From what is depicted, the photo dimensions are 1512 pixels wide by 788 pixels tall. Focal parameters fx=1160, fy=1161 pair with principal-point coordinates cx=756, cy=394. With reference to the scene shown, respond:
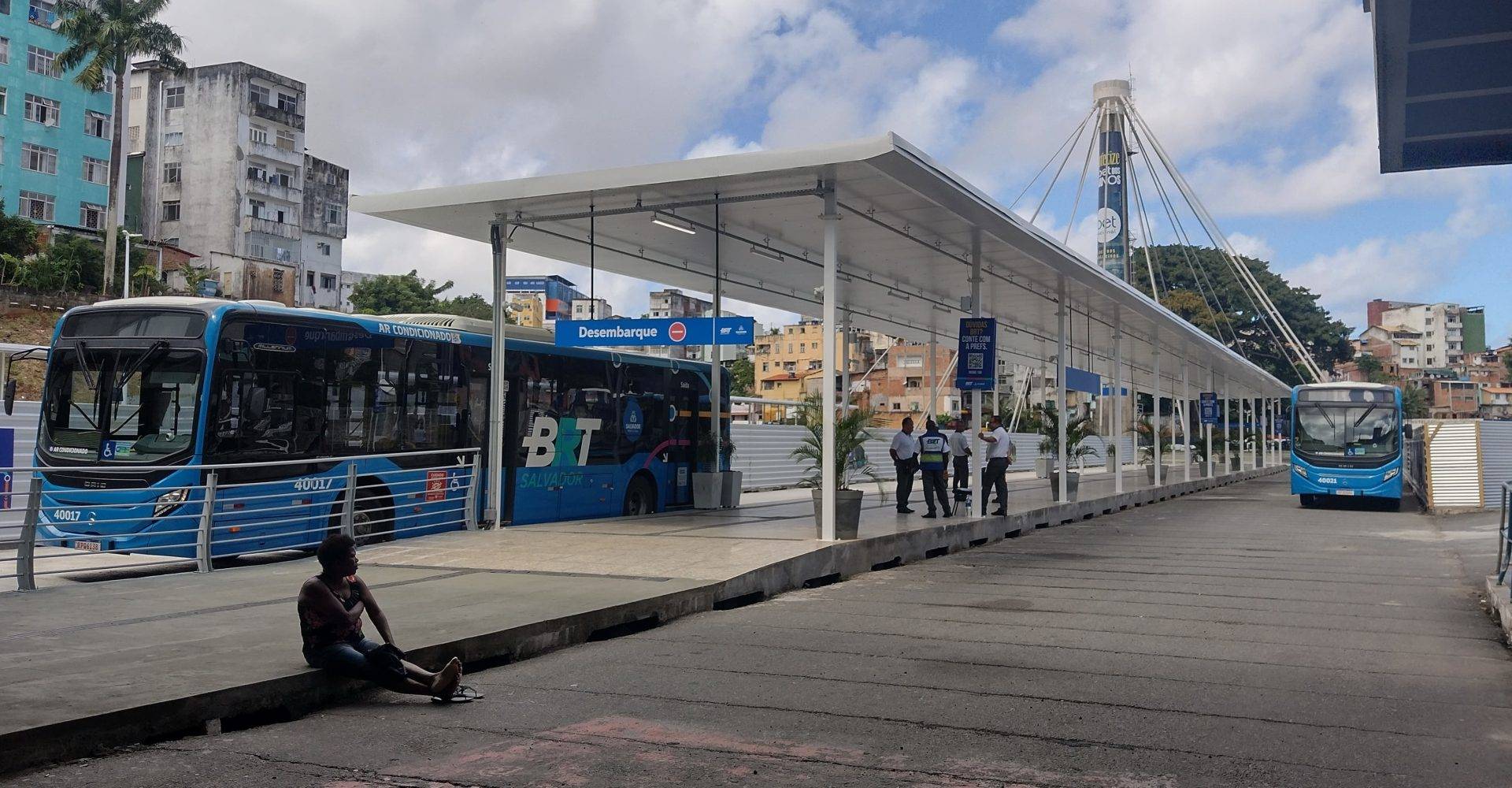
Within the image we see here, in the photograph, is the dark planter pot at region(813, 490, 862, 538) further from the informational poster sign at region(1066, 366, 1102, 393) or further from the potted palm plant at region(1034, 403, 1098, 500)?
the informational poster sign at region(1066, 366, 1102, 393)

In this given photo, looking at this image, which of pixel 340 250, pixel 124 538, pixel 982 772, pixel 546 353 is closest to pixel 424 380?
pixel 546 353

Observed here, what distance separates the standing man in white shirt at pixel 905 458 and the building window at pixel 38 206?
132 feet

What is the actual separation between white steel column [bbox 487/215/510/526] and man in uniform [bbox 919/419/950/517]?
5977 mm

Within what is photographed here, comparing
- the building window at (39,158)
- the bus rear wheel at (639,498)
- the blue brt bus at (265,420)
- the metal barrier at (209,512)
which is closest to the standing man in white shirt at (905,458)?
the bus rear wheel at (639,498)

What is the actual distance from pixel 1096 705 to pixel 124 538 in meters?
9.29

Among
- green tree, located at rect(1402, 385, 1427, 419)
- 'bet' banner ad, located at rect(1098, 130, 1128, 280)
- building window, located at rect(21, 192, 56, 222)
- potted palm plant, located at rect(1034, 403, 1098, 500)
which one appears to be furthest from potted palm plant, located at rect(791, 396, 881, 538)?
green tree, located at rect(1402, 385, 1427, 419)

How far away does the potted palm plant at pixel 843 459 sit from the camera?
526 inches

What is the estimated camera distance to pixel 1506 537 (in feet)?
34.8

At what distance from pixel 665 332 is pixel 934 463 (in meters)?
4.89

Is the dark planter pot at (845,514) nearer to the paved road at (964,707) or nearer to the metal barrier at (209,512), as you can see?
the paved road at (964,707)

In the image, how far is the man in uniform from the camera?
55.0 feet

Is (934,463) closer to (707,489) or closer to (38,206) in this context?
(707,489)

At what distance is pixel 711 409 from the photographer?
19.8m

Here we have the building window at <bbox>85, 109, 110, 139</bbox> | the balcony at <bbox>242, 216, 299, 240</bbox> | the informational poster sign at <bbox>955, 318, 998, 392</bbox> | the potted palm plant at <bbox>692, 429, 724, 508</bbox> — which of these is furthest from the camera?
the balcony at <bbox>242, 216, 299, 240</bbox>
